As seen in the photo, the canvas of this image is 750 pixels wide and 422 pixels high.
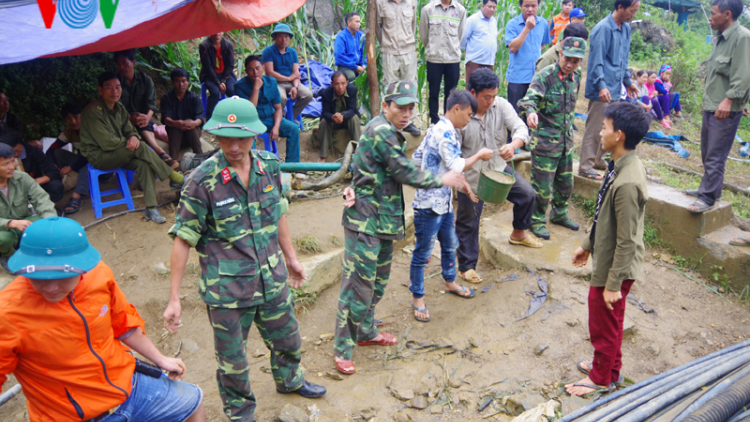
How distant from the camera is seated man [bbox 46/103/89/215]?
5164mm

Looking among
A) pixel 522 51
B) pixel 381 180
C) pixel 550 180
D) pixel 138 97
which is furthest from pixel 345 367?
pixel 522 51

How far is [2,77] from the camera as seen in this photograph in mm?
5059

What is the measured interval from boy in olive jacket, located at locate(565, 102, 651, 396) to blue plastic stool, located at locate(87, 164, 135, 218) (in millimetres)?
4735

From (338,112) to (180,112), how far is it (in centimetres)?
207

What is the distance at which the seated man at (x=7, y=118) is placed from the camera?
16.0ft

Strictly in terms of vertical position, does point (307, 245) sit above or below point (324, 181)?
below

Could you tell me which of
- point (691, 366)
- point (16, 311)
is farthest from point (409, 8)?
point (16, 311)

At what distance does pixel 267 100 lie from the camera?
626cm

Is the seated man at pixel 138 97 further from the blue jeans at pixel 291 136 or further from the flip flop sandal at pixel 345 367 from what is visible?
the flip flop sandal at pixel 345 367

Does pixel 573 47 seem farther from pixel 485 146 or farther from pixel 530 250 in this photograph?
pixel 530 250

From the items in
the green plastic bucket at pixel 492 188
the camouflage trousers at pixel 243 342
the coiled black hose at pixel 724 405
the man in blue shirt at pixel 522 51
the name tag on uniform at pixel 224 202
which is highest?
the man in blue shirt at pixel 522 51

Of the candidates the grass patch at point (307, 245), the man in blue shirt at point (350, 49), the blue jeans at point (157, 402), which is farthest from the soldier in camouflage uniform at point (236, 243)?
the man in blue shirt at point (350, 49)

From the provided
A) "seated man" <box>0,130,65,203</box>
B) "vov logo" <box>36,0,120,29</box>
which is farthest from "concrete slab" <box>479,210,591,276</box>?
"seated man" <box>0,130,65,203</box>

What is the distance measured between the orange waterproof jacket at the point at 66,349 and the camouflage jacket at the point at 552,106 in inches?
151
